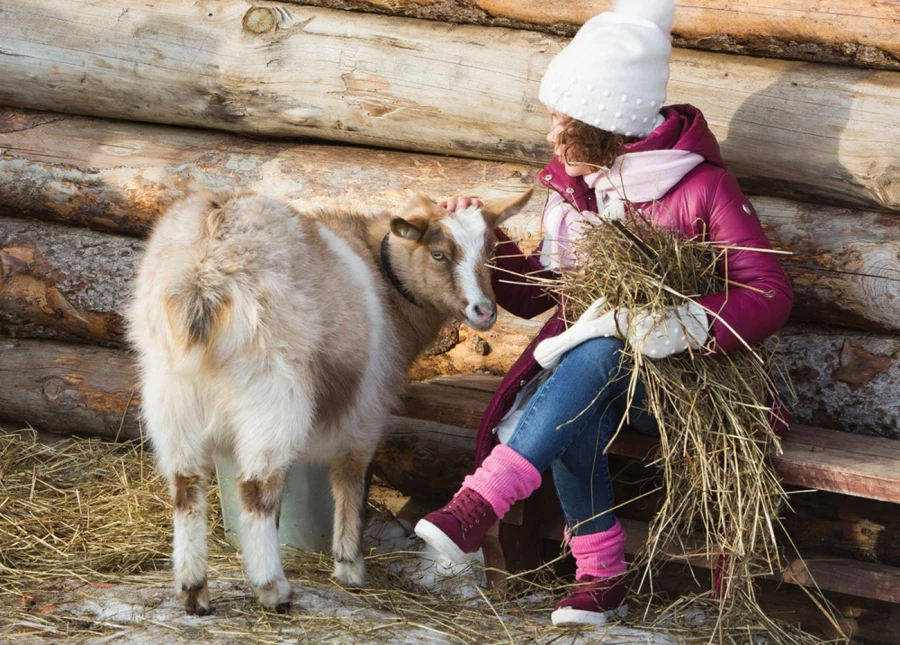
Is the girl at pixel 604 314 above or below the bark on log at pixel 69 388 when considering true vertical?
above

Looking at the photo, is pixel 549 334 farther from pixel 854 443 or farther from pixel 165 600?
pixel 165 600

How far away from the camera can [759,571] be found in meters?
3.75

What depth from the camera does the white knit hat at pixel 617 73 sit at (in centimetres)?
369

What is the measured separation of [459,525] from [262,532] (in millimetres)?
659

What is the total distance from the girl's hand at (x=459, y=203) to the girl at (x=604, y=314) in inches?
16.1

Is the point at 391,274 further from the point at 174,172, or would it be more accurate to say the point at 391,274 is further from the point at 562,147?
the point at 174,172

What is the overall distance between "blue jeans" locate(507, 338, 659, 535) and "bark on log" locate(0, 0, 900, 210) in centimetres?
138

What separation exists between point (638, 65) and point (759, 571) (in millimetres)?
1842

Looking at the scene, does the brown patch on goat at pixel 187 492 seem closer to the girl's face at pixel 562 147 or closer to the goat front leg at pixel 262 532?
the goat front leg at pixel 262 532

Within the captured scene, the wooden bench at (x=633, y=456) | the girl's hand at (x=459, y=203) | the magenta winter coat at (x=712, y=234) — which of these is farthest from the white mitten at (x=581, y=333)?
the girl's hand at (x=459, y=203)

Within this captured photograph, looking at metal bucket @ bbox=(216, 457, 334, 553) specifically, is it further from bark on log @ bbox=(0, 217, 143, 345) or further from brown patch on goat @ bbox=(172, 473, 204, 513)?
bark on log @ bbox=(0, 217, 143, 345)

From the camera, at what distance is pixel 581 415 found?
11.5ft

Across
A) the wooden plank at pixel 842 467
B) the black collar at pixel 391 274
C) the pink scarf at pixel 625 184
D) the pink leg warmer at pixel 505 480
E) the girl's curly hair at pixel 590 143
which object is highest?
the girl's curly hair at pixel 590 143

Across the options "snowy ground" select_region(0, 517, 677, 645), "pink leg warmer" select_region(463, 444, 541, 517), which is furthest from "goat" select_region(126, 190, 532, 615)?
"pink leg warmer" select_region(463, 444, 541, 517)
